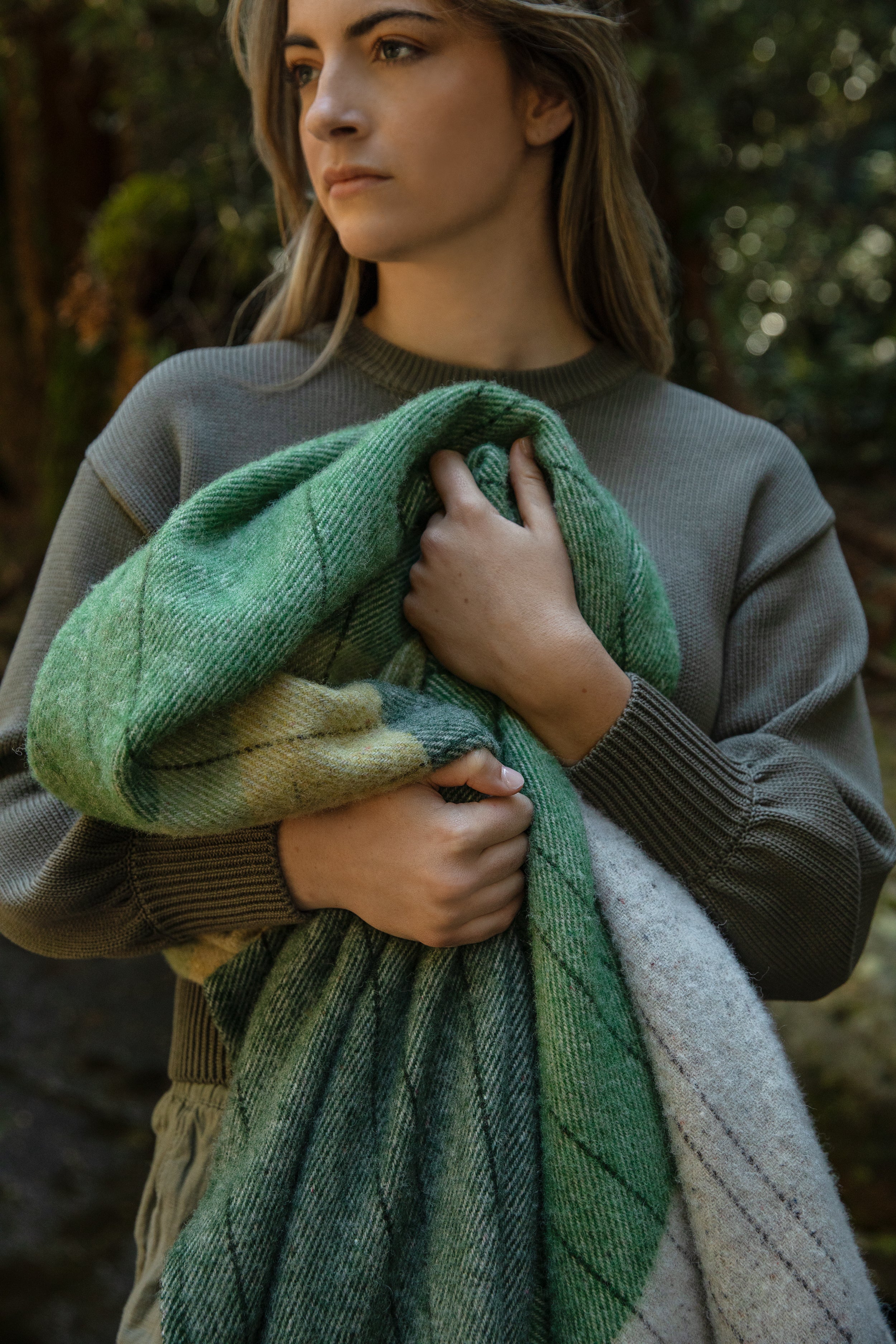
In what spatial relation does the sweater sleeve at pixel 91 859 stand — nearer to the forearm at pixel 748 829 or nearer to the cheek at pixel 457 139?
the forearm at pixel 748 829

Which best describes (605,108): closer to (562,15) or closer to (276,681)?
(562,15)

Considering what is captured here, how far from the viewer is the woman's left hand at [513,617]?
3.72ft

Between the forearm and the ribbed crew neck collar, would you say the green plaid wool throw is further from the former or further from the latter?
the ribbed crew neck collar

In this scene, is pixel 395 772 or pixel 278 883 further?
pixel 278 883

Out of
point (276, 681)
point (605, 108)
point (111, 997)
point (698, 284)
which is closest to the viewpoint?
point (276, 681)

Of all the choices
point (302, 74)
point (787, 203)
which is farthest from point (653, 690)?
point (787, 203)

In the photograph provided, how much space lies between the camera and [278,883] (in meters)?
1.09

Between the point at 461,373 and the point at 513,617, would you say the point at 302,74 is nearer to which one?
the point at 461,373

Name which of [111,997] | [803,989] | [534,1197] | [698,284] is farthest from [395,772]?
[111,997]

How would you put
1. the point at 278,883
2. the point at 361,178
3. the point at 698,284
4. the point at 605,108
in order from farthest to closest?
the point at 698,284
the point at 605,108
the point at 361,178
the point at 278,883

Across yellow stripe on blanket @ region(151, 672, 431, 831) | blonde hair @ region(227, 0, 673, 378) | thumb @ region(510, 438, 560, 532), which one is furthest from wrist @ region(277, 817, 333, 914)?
blonde hair @ region(227, 0, 673, 378)

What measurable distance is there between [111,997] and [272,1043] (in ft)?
9.40

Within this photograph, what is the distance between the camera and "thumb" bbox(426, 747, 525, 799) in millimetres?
998

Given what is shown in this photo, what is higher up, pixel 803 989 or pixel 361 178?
pixel 361 178
